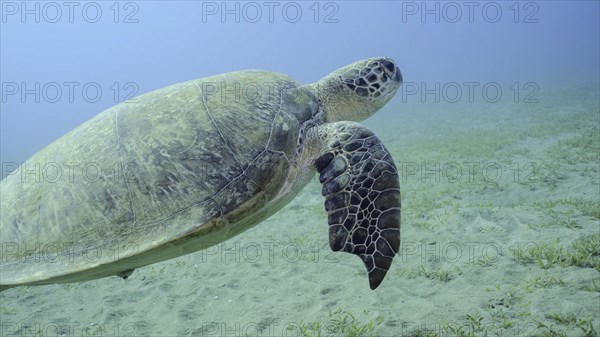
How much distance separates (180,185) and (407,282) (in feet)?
8.54

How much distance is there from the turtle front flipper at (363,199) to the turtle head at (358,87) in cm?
108

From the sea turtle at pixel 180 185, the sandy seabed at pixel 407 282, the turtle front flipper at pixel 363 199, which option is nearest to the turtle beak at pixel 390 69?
the sea turtle at pixel 180 185

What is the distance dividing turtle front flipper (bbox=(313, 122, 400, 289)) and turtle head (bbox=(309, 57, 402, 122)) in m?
1.08

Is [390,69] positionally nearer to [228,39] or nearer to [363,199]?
[363,199]

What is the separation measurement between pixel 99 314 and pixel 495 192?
6.25 meters

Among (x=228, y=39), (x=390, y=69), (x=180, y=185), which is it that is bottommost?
(x=180, y=185)

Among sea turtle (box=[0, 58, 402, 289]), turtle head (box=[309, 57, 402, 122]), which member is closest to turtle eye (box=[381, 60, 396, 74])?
turtle head (box=[309, 57, 402, 122])

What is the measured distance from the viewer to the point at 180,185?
273 cm

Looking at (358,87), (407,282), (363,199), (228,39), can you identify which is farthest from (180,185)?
(228,39)

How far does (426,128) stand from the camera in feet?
57.9

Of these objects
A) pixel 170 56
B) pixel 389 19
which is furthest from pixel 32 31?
pixel 389 19

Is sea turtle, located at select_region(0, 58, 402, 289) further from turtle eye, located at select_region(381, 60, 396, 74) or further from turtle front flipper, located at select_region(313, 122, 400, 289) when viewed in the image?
turtle eye, located at select_region(381, 60, 396, 74)

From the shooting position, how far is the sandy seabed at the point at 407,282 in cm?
309

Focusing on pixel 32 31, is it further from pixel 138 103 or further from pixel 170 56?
pixel 138 103
